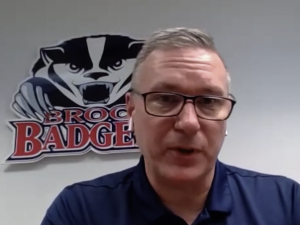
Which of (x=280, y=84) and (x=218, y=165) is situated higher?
(x=280, y=84)

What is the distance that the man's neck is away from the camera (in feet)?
2.83

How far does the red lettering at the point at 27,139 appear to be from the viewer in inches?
61.3

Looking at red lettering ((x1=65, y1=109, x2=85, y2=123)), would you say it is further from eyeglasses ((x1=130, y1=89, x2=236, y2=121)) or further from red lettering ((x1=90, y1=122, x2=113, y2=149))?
eyeglasses ((x1=130, y1=89, x2=236, y2=121))

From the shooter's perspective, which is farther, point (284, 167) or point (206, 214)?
point (284, 167)

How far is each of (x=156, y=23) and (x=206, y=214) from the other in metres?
1.09

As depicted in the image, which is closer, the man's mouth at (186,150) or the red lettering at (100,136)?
the man's mouth at (186,150)

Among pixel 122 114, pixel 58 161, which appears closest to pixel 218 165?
pixel 122 114

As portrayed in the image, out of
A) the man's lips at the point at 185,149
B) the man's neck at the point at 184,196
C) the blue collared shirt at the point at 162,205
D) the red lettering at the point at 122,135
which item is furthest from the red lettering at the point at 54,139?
the man's lips at the point at 185,149

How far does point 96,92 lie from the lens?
1.62m

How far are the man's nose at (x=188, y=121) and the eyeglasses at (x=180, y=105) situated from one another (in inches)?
0.4

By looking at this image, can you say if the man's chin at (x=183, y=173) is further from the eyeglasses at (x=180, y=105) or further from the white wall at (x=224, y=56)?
the white wall at (x=224, y=56)

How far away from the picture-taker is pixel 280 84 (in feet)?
5.58

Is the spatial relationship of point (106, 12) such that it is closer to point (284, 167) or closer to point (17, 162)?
point (17, 162)

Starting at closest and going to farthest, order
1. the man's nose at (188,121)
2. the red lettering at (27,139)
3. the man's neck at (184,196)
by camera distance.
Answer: the man's nose at (188,121), the man's neck at (184,196), the red lettering at (27,139)
